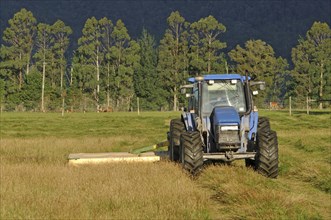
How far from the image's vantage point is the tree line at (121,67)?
57188mm

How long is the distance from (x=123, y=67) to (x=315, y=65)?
23508 millimetres

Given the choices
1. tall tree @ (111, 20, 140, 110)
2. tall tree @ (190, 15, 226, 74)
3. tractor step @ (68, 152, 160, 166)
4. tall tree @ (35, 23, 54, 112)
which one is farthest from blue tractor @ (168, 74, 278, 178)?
tall tree @ (35, 23, 54, 112)

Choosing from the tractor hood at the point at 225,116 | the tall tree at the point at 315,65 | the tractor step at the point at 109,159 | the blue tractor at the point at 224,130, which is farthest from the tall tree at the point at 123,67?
A: the tractor hood at the point at 225,116

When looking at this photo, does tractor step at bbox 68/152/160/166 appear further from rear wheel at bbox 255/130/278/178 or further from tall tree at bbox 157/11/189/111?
tall tree at bbox 157/11/189/111

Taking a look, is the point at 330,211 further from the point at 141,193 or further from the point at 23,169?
the point at 23,169

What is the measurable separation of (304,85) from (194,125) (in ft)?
166

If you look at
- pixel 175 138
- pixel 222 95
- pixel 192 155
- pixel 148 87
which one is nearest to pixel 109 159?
pixel 175 138

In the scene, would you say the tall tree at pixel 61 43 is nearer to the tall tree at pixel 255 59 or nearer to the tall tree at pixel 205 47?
the tall tree at pixel 205 47

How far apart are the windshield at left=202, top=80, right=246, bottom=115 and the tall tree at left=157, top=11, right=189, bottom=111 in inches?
1760

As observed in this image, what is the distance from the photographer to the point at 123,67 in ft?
190

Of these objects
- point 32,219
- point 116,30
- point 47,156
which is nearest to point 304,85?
point 116,30

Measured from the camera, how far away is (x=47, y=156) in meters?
15.4

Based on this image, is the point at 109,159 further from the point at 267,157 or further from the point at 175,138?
the point at 267,157

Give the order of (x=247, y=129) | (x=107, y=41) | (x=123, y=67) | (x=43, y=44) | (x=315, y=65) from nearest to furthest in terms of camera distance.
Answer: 1. (x=247, y=129)
2. (x=123, y=67)
3. (x=315, y=65)
4. (x=107, y=41)
5. (x=43, y=44)
